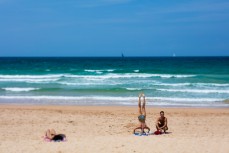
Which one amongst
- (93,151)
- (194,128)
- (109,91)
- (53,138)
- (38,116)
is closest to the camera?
(93,151)

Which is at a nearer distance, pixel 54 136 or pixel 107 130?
pixel 54 136

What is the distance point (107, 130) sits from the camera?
39.6 feet

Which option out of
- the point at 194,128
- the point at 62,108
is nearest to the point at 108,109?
the point at 62,108

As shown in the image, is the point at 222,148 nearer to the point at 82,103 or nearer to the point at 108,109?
the point at 108,109

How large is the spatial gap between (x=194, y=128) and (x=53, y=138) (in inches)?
201

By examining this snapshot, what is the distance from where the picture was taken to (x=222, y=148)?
29.4ft

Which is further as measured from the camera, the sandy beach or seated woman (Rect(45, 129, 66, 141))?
seated woman (Rect(45, 129, 66, 141))

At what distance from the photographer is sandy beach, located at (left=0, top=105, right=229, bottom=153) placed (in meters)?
9.08

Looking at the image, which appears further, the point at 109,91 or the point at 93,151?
the point at 109,91

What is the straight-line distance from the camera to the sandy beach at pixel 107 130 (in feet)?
29.8

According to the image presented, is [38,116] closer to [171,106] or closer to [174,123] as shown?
[174,123]

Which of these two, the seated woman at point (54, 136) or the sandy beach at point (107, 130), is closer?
the sandy beach at point (107, 130)

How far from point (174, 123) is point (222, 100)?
813 centimetres

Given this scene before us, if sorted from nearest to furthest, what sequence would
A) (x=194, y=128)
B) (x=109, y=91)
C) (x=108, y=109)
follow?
(x=194, y=128)
(x=108, y=109)
(x=109, y=91)
